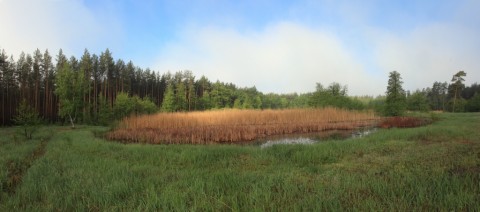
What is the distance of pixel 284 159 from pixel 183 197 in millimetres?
5302

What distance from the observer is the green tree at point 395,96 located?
1426 inches

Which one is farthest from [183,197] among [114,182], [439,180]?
[439,180]

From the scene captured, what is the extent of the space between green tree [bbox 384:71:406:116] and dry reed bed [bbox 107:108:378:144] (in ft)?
16.8

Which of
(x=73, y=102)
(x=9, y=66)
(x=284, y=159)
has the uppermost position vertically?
(x=9, y=66)

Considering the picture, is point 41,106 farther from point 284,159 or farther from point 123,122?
point 284,159

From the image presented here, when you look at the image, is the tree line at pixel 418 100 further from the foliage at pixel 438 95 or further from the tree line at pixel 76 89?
the tree line at pixel 76 89

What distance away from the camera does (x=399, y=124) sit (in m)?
25.2

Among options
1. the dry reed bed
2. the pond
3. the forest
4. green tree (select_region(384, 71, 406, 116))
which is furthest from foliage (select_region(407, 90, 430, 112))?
the pond

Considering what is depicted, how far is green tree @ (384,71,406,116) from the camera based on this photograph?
36.2 m

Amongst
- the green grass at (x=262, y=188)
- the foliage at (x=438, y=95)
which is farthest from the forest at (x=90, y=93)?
the foliage at (x=438, y=95)

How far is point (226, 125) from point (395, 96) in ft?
81.0

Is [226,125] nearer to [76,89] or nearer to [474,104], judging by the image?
[76,89]

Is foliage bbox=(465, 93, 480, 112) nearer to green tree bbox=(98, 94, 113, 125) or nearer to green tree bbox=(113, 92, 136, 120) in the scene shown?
green tree bbox=(113, 92, 136, 120)

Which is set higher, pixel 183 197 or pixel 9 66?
pixel 9 66
